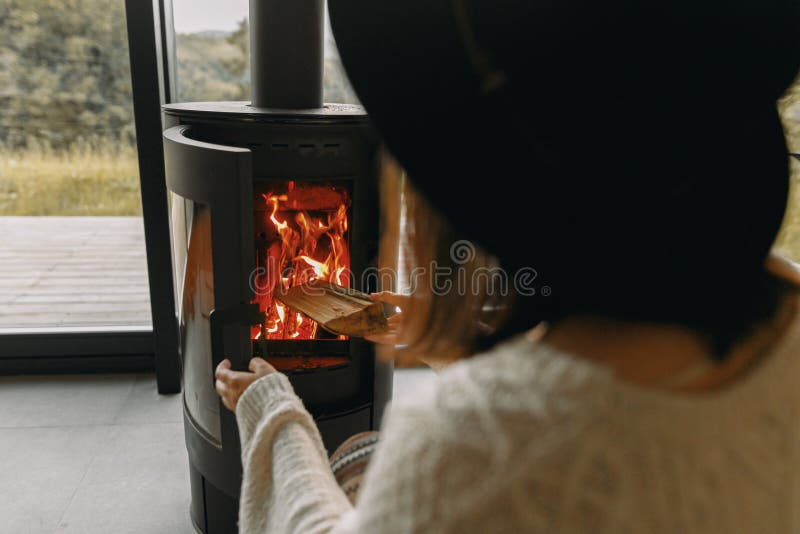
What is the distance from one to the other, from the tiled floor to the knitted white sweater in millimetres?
1452

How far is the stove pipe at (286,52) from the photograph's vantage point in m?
1.32

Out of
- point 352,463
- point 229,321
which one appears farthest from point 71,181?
point 352,463

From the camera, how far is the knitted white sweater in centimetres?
44

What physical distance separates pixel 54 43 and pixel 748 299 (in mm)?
2269

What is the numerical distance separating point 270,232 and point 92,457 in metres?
1.07

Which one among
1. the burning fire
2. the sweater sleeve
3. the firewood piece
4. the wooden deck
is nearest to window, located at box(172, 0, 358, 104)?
the wooden deck

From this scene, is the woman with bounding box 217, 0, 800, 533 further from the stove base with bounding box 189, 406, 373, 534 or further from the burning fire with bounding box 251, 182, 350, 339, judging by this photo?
the stove base with bounding box 189, 406, 373, 534

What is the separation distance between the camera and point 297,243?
1.40 meters

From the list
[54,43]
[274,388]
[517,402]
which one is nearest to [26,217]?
[54,43]

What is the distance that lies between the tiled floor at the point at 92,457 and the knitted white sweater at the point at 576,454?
4.76 feet

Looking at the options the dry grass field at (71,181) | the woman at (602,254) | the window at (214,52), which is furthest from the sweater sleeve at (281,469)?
the dry grass field at (71,181)

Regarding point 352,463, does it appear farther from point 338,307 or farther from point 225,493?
point 225,493

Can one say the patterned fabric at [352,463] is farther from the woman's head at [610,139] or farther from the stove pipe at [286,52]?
the stove pipe at [286,52]

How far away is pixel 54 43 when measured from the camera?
2127 millimetres
